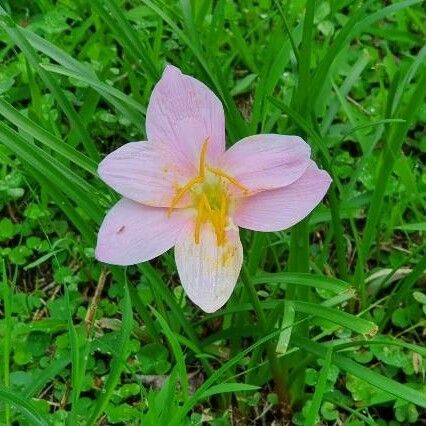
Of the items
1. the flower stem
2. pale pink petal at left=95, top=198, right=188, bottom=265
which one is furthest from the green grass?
pale pink petal at left=95, top=198, right=188, bottom=265

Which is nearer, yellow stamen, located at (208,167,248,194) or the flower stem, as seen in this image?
yellow stamen, located at (208,167,248,194)

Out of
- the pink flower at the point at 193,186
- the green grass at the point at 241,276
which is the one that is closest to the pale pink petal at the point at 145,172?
the pink flower at the point at 193,186

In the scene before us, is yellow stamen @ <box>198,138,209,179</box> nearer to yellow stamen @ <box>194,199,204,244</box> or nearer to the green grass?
yellow stamen @ <box>194,199,204,244</box>

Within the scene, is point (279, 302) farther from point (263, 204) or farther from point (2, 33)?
point (2, 33)

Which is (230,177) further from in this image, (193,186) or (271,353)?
(271,353)

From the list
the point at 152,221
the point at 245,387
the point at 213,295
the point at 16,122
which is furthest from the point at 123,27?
the point at 245,387

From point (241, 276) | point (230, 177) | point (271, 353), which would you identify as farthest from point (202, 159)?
point (271, 353)
